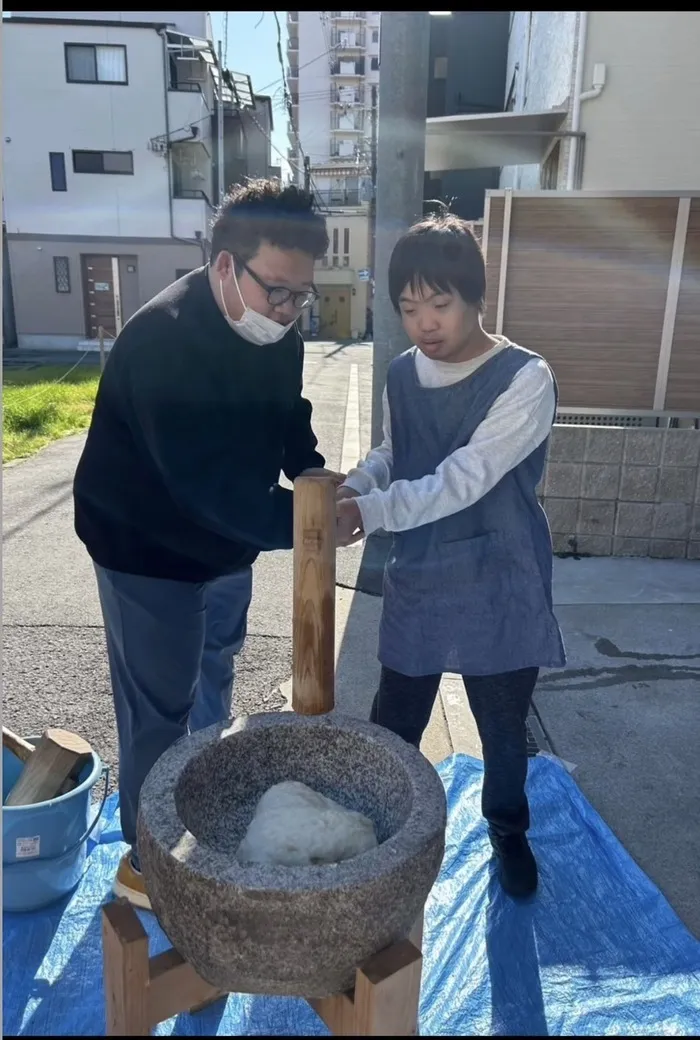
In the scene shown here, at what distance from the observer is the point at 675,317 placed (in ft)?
15.4

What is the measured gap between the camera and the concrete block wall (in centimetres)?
468

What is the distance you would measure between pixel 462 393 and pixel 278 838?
1134 millimetres

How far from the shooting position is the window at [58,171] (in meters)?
17.0

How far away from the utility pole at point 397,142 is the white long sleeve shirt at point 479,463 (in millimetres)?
2299

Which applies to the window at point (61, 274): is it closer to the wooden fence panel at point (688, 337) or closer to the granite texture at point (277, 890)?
the wooden fence panel at point (688, 337)

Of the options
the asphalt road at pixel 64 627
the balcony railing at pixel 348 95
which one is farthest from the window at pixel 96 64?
the asphalt road at pixel 64 627

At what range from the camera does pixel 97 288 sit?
20.6m

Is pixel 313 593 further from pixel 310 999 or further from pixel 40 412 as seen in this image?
pixel 40 412

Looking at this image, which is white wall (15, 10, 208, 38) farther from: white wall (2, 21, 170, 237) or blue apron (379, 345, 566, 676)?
white wall (2, 21, 170, 237)

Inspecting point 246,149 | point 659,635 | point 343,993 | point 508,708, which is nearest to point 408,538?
point 508,708

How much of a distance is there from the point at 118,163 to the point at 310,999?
2030 centimetres

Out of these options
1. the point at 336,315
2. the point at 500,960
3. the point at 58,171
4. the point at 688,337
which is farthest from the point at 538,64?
the point at 336,315

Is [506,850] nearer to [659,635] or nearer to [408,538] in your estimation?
[408,538]


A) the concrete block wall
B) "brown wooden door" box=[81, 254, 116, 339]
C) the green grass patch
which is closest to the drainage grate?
the concrete block wall
